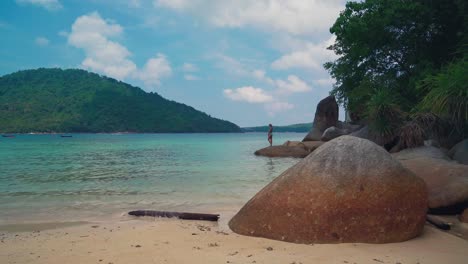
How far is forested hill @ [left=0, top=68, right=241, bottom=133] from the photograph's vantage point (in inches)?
4245

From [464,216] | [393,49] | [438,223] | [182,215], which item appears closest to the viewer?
[438,223]

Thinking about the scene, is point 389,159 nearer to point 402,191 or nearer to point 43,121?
point 402,191

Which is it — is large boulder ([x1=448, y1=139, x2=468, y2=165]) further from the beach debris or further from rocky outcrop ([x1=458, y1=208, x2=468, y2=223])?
the beach debris

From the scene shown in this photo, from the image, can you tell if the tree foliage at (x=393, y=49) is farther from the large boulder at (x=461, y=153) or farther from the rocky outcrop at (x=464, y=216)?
the rocky outcrop at (x=464, y=216)

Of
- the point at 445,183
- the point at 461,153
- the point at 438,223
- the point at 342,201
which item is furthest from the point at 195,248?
the point at 461,153

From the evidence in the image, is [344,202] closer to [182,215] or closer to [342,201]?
[342,201]

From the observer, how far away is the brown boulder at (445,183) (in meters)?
7.56

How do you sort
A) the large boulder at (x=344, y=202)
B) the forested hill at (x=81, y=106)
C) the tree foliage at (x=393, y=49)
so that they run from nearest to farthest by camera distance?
the large boulder at (x=344, y=202)
the tree foliage at (x=393, y=49)
the forested hill at (x=81, y=106)

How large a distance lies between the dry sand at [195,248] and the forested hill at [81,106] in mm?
109152

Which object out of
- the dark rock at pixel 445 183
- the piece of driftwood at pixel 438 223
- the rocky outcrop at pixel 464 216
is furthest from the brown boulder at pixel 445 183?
the piece of driftwood at pixel 438 223

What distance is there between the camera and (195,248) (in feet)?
17.9

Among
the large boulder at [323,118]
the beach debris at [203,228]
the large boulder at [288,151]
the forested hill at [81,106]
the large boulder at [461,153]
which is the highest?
the forested hill at [81,106]

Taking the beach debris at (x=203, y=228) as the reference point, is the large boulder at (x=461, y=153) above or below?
above

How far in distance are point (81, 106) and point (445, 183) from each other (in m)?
122
